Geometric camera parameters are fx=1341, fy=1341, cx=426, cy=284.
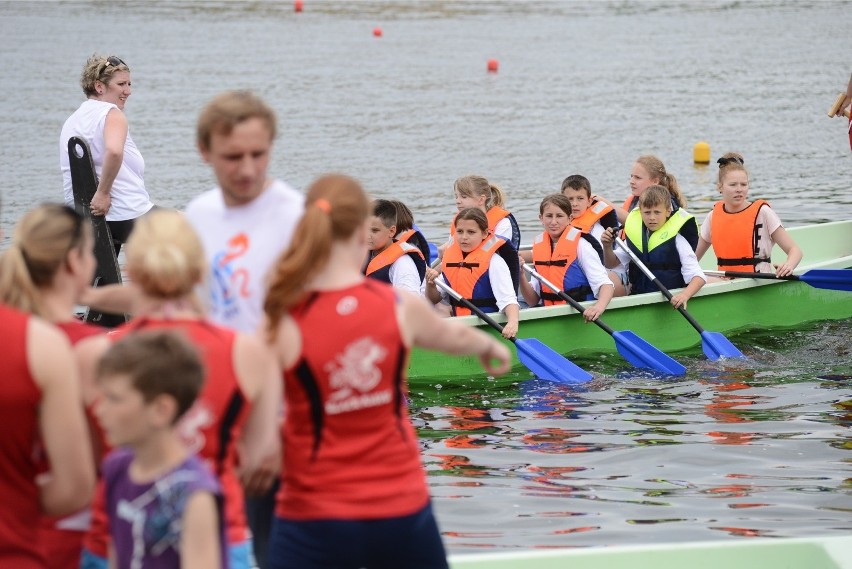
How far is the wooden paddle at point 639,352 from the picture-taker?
26.4ft

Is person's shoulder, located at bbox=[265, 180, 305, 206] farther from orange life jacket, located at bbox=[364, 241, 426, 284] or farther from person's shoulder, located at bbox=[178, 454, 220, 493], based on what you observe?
orange life jacket, located at bbox=[364, 241, 426, 284]

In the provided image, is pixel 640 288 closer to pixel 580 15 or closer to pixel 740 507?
pixel 740 507

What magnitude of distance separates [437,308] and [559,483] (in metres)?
2.35

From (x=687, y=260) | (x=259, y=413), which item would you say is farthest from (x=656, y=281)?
(x=259, y=413)

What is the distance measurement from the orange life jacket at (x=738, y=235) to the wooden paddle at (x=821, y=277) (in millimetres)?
231

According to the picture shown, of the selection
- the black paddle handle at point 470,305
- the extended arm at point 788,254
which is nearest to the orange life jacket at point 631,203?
the extended arm at point 788,254

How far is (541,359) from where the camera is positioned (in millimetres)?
7762

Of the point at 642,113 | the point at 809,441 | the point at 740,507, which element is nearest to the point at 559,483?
the point at 740,507

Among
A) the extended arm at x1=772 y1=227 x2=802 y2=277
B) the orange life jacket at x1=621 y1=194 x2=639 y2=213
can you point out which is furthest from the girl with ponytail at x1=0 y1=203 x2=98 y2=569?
the orange life jacket at x1=621 y1=194 x2=639 y2=213

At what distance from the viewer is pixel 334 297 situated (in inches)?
115

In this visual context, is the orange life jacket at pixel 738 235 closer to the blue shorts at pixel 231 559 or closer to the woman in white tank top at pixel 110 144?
A: the woman in white tank top at pixel 110 144

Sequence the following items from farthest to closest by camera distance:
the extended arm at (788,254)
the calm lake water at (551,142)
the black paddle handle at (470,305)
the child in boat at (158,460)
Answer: the extended arm at (788,254) → the black paddle handle at (470,305) → the calm lake water at (551,142) → the child in boat at (158,460)

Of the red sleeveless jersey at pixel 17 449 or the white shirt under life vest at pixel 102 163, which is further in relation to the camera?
the white shirt under life vest at pixel 102 163

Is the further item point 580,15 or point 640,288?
point 580,15
